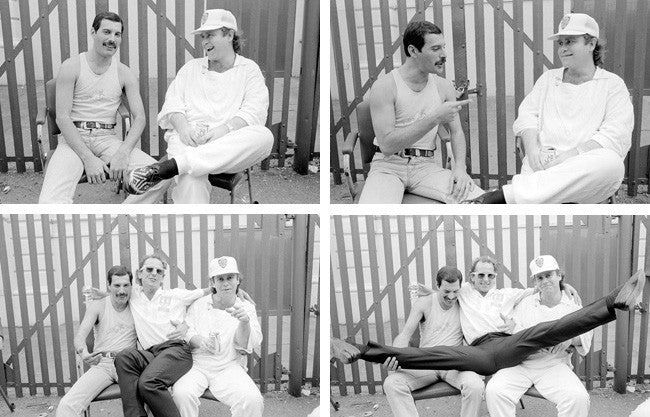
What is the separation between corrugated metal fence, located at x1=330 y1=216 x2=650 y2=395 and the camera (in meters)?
6.73

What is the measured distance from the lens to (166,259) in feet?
22.5

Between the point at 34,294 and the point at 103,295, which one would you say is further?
the point at 34,294

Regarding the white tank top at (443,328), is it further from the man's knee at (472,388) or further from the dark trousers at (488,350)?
the man's knee at (472,388)

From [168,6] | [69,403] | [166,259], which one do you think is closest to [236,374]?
[69,403]

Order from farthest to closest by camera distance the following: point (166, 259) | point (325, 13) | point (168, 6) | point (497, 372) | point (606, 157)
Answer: point (168, 6)
point (166, 259)
point (497, 372)
point (606, 157)
point (325, 13)

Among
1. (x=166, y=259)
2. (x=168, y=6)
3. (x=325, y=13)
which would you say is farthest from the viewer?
(x=168, y=6)

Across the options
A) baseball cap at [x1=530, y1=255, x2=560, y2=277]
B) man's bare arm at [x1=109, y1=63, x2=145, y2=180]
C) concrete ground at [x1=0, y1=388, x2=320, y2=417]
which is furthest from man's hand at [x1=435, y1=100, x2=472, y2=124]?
concrete ground at [x1=0, y1=388, x2=320, y2=417]

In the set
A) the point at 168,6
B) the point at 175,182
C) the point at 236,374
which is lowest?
the point at 236,374

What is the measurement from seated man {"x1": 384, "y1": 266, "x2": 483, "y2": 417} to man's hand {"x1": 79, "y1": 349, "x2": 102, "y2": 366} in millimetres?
1521

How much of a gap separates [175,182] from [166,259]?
3.99ft

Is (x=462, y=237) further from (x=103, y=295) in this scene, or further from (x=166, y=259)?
(x=103, y=295)

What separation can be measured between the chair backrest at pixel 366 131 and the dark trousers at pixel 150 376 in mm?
1419

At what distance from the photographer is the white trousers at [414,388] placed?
567cm

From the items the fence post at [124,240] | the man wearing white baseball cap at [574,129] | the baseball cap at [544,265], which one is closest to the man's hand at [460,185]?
the man wearing white baseball cap at [574,129]
